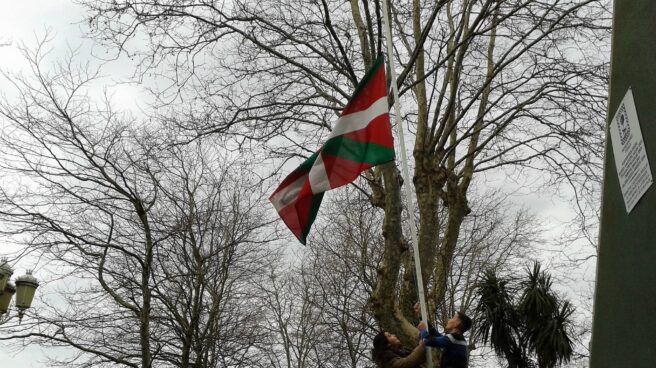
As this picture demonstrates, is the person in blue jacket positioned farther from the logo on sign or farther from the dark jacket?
the logo on sign

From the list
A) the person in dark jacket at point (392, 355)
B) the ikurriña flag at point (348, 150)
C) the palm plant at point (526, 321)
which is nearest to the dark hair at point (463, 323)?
the person in dark jacket at point (392, 355)

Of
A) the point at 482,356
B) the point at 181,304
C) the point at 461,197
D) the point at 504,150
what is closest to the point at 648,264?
the point at 461,197

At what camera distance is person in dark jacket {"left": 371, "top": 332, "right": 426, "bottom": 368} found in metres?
5.71

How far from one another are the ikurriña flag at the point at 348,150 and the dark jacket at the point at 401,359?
1494 millimetres

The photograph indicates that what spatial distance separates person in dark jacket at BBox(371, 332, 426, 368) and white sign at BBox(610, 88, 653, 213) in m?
3.29

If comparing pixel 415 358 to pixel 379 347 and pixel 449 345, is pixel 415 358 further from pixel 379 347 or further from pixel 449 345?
pixel 379 347

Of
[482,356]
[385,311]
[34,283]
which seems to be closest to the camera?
[385,311]

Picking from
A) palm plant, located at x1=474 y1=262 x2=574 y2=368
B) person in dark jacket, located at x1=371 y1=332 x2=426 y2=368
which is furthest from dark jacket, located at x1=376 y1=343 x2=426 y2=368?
palm plant, located at x1=474 y1=262 x2=574 y2=368

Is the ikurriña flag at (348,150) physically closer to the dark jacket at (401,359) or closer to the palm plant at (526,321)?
the dark jacket at (401,359)

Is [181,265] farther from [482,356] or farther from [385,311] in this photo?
[482,356]

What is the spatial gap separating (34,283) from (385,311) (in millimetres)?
5540

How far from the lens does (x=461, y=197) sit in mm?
11625

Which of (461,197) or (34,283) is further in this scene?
(461,197)

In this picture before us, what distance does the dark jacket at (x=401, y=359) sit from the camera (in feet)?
18.7
